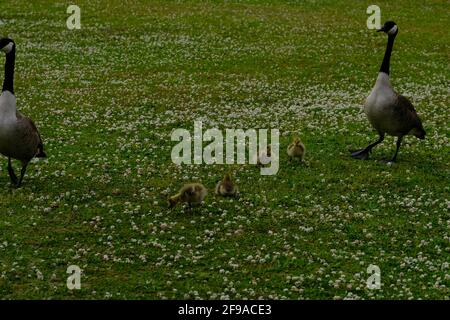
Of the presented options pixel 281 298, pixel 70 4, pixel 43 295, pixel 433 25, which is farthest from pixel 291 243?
pixel 70 4

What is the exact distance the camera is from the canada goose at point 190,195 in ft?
51.2

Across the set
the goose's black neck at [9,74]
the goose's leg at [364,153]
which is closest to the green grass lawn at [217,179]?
the goose's leg at [364,153]

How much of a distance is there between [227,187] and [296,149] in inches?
147

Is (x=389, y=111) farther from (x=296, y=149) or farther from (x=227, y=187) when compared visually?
(x=227, y=187)

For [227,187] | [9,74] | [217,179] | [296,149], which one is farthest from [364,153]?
[9,74]

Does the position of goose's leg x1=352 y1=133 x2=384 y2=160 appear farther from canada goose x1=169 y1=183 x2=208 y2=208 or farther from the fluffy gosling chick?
canada goose x1=169 y1=183 x2=208 y2=208

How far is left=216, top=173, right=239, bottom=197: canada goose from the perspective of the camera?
16.5m

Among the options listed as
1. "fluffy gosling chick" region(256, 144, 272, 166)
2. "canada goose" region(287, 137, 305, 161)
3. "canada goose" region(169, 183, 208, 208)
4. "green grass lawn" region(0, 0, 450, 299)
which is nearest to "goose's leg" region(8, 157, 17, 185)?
"green grass lawn" region(0, 0, 450, 299)

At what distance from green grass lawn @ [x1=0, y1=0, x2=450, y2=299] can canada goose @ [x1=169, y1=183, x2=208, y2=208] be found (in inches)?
11.8

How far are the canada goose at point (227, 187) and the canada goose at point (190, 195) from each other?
0.74 meters

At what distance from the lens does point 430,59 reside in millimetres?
37531

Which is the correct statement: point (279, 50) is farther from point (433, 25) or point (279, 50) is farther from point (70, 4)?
point (70, 4)

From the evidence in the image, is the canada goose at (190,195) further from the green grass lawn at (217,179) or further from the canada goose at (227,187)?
the canada goose at (227,187)

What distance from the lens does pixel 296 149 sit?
19.3 metres
